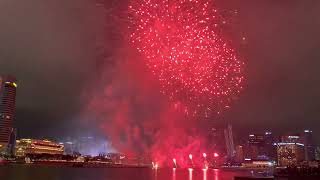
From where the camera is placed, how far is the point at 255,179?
198 feet

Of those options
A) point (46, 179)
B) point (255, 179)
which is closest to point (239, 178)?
point (255, 179)

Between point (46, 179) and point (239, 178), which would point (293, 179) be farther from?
point (46, 179)

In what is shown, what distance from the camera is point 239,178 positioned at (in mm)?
63625

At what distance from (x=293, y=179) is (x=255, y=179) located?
15774mm

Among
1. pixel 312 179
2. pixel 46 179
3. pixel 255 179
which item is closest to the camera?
pixel 255 179

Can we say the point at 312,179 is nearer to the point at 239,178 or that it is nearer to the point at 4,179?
the point at 239,178

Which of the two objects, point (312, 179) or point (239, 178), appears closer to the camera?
point (239, 178)

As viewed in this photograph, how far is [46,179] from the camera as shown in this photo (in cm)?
8219

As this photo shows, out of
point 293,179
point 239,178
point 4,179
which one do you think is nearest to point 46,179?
point 4,179

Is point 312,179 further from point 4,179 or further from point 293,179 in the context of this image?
point 4,179

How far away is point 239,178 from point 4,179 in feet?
141

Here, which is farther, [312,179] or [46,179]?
[46,179]

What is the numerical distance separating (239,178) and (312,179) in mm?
15742

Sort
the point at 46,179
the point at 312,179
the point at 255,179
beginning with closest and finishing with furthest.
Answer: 1. the point at 255,179
2. the point at 312,179
3. the point at 46,179
